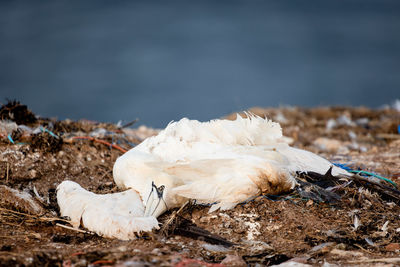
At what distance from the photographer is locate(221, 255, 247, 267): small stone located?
2.78m

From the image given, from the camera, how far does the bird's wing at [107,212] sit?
10.8ft

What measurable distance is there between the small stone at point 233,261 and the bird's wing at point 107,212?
2.49ft

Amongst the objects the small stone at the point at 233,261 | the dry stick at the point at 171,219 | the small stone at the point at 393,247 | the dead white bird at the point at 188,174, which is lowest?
the small stone at the point at 393,247

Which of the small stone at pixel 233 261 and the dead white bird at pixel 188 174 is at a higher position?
the dead white bird at pixel 188 174

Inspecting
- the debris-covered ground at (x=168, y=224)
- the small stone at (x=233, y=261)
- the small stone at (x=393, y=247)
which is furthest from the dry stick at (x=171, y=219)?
the small stone at (x=393, y=247)

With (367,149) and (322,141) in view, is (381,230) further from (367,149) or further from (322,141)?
(322,141)

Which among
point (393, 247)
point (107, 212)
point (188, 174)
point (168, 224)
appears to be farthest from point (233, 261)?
point (393, 247)

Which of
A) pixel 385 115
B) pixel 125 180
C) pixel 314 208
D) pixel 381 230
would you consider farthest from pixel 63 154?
pixel 385 115

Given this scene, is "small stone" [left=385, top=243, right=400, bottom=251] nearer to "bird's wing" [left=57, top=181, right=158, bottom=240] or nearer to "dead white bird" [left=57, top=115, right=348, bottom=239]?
"dead white bird" [left=57, top=115, right=348, bottom=239]

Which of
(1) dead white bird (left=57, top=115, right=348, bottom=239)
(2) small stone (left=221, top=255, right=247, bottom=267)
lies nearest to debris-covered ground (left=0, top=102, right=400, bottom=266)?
(2) small stone (left=221, top=255, right=247, bottom=267)

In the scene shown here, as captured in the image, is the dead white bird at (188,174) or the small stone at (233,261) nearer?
the small stone at (233,261)

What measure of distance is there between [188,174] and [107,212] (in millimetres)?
817

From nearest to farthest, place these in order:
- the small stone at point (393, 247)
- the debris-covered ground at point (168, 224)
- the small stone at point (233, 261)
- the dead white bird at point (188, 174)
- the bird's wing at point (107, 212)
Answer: the small stone at point (233, 261) < the debris-covered ground at point (168, 224) < the small stone at point (393, 247) < the bird's wing at point (107, 212) < the dead white bird at point (188, 174)

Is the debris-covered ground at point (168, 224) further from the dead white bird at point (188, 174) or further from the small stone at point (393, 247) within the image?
the dead white bird at point (188, 174)
